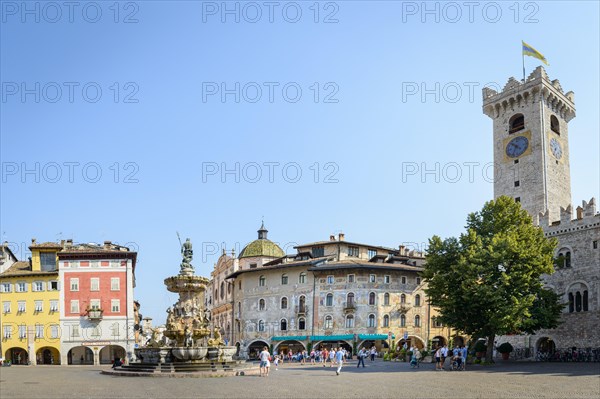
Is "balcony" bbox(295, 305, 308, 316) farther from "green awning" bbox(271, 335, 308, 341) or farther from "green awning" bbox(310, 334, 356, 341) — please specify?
"green awning" bbox(310, 334, 356, 341)

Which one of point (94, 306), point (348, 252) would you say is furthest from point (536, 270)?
point (94, 306)

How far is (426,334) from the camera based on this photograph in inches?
2499

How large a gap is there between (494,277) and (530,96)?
2741 cm

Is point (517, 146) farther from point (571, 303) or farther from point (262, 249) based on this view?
point (262, 249)

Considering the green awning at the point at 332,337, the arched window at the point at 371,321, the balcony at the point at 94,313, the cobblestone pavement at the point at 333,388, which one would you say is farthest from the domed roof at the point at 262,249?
the cobblestone pavement at the point at 333,388

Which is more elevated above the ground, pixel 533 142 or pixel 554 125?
pixel 554 125

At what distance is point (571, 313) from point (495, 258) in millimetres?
14877

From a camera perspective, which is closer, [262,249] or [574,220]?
[574,220]

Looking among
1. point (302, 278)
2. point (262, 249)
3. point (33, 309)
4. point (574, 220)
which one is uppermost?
point (574, 220)

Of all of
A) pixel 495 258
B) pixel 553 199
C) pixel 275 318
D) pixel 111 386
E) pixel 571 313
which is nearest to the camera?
pixel 111 386

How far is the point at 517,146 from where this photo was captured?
59.9 meters

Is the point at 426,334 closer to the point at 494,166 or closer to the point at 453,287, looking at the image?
the point at 494,166

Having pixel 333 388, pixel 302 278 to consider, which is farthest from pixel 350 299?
pixel 333 388

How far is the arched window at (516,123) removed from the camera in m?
60.5
